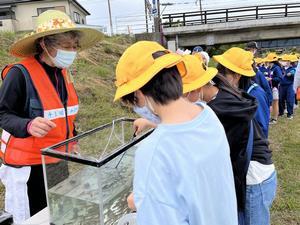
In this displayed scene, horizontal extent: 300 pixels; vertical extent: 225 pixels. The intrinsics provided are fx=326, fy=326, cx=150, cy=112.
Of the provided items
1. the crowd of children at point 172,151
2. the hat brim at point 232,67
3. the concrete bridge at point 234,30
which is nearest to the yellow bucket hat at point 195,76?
the hat brim at point 232,67

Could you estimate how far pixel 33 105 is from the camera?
1880 mm

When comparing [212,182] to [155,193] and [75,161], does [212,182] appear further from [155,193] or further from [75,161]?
[75,161]

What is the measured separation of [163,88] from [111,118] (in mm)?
6095

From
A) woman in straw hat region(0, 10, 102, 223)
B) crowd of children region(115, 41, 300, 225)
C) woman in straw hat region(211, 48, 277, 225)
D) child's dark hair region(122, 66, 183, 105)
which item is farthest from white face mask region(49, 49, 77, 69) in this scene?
child's dark hair region(122, 66, 183, 105)

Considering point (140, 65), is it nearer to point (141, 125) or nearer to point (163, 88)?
point (163, 88)

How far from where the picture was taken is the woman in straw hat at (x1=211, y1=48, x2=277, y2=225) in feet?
5.58

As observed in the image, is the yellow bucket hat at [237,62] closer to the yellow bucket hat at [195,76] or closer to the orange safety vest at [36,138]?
the yellow bucket hat at [195,76]

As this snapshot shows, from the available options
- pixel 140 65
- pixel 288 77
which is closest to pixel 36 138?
pixel 140 65

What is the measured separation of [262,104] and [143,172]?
1.95m

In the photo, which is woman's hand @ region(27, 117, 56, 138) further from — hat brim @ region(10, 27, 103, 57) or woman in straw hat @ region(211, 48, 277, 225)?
woman in straw hat @ region(211, 48, 277, 225)

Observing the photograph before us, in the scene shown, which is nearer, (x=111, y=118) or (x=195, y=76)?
(x=195, y=76)

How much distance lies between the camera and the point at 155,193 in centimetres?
94

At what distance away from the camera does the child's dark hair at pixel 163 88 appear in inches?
39.4

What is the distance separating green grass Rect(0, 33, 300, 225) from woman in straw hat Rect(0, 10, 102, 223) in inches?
80.9
